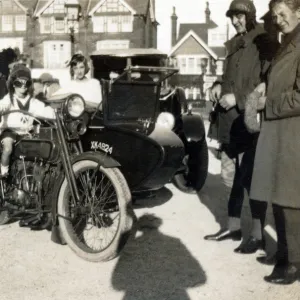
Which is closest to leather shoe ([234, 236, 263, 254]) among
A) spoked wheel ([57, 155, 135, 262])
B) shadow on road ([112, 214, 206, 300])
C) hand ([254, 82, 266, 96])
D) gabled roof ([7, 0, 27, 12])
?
shadow on road ([112, 214, 206, 300])

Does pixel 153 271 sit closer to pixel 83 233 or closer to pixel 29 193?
pixel 83 233

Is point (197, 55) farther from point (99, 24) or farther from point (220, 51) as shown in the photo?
point (99, 24)

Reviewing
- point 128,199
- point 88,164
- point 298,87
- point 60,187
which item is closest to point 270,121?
point 298,87

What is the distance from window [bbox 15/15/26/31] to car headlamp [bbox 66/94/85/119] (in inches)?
1414

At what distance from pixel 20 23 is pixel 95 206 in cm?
3662

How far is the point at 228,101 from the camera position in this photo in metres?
4.06

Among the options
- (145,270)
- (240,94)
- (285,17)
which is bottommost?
(145,270)

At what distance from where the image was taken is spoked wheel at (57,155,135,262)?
3643 millimetres

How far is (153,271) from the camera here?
3.60 meters

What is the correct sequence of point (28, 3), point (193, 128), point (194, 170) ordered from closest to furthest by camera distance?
point (193, 128) → point (194, 170) → point (28, 3)

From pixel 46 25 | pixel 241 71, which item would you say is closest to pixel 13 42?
pixel 46 25

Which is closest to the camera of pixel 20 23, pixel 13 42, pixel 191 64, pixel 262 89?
pixel 262 89

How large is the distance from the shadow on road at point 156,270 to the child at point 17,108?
1.38 metres

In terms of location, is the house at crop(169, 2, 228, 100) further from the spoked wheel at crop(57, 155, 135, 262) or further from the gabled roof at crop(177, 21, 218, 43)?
the spoked wheel at crop(57, 155, 135, 262)
